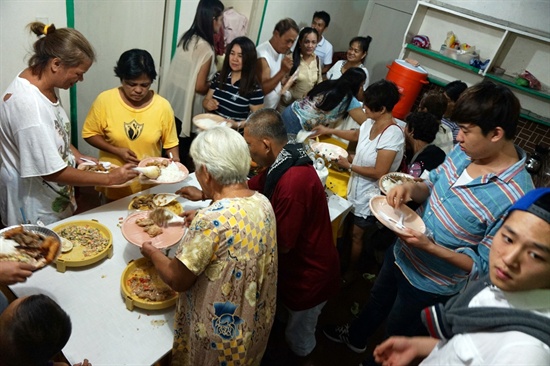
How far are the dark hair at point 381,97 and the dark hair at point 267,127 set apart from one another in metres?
1.18

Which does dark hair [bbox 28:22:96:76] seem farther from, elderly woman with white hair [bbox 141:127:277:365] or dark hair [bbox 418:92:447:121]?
dark hair [bbox 418:92:447:121]

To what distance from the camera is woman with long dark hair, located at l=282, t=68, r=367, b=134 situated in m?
3.36

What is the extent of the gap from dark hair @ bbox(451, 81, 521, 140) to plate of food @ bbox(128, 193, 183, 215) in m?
1.75

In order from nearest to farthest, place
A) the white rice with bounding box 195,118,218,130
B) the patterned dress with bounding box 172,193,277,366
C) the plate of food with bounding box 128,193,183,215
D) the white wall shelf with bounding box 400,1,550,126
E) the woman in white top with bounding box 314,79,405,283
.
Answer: the patterned dress with bounding box 172,193,277,366 < the plate of food with bounding box 128,193,183,215 < the woman in white top with bounding box 314,79,405,283 < the white rice with bounding box 195,118,218,130 < the white wall shelf with bounding box 400,1,550,126

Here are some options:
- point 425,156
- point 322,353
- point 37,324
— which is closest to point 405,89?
point 425,156

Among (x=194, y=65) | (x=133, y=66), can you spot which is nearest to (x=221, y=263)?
(x=133, y=66)

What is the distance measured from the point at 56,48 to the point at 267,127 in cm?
120

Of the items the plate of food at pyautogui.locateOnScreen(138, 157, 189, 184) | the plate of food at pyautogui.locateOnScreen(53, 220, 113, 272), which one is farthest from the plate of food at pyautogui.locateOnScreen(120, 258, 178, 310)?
the plate of food at pyautogui.locateOnScreen(138, 157, 189, 184)

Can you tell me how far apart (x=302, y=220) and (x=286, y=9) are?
15.0ft

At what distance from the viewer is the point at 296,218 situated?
184 centimetres

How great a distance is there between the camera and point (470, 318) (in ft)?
3.69

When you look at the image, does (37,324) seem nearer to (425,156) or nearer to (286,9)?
(425,156)

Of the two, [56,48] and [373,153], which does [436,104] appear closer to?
[373,153]

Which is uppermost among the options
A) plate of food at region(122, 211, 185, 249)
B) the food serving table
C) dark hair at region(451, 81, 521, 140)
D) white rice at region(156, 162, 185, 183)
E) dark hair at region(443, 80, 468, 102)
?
dark hair at region(451, 81, 521, 140)
